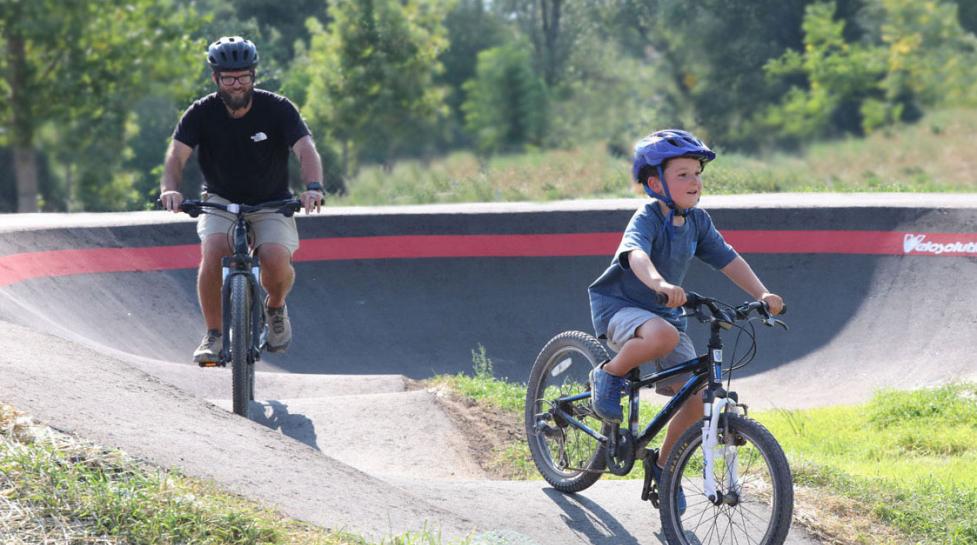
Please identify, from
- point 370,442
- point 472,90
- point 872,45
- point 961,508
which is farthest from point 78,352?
point 472,90

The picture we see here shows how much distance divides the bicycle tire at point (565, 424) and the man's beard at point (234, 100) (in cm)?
239

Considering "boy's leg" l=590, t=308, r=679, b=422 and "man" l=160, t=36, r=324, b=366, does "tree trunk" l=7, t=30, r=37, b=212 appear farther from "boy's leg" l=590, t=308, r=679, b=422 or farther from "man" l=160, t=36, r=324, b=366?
"boy's leg" l=590, t=308, r=679, b=422

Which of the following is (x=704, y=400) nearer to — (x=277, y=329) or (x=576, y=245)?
(x=277, y=329)

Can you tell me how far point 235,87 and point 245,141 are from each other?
1.13ft

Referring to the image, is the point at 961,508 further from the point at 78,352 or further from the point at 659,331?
the point at 78,352

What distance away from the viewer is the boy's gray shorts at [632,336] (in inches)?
187

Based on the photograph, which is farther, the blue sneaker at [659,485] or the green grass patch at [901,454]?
the green grass patch at [901,454]

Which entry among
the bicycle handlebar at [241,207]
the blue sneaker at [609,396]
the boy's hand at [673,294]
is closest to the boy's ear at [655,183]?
the boy's hand at [673,294]

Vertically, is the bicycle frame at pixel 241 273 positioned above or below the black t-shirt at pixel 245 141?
below

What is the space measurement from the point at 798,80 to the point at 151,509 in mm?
43540

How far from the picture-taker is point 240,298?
6.46m

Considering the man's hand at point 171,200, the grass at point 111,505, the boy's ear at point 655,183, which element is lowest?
the grass at point 111,505

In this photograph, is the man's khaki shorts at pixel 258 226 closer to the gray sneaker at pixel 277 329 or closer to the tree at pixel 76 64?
the gray sneaker at pixel 277 329

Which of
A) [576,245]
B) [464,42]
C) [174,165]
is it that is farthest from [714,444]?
[464,42]
